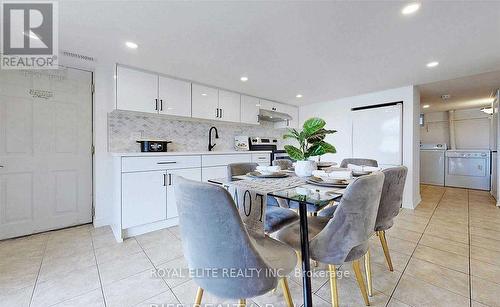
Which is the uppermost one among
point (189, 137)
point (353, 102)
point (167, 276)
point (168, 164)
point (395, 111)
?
point (353, 102)

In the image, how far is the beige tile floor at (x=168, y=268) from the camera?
138cm

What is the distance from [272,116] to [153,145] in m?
2.56

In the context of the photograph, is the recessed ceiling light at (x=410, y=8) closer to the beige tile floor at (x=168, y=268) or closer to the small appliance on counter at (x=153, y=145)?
the beige tile floor at (x=168, y=268)

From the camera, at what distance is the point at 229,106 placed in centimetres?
358

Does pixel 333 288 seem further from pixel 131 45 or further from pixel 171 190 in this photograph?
pixel 131 45

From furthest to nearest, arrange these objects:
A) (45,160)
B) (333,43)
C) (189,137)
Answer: (189,137)
(45,160)
(333,43)

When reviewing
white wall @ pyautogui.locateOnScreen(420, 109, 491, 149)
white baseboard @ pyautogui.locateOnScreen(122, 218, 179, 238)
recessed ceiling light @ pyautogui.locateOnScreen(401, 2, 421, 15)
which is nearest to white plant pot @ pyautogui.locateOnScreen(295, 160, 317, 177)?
recessed ceiling light @ pyautogui.locateOnScreen(401, 2, 421, 15)

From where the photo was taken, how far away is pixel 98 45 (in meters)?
2.06

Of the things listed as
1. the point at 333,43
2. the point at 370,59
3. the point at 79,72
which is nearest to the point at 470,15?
the point at 370,59

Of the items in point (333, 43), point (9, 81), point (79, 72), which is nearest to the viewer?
point (333, 43)

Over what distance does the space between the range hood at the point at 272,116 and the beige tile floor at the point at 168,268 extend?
9.01 ft

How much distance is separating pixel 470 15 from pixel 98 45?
130 inches

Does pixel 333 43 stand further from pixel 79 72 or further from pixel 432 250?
pixel 79 72

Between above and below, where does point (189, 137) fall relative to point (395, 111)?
below
